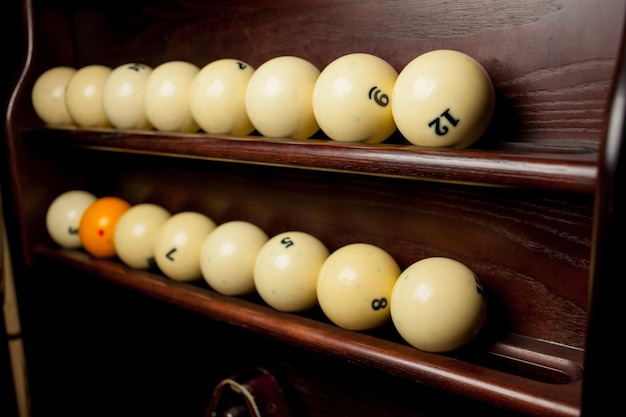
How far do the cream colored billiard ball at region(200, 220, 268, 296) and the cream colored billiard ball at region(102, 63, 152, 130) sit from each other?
0.44 metres

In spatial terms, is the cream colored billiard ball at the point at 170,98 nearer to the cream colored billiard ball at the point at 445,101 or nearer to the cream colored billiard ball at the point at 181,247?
the cream colored billiard ball at the point at 181,247

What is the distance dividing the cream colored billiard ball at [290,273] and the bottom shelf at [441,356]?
40 millimetres

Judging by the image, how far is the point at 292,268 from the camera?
55.5 inches

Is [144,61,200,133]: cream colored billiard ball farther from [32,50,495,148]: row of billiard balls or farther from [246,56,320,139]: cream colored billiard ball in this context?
[246,56,320,139]: cream colored billiard ball

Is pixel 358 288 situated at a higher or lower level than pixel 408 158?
lower

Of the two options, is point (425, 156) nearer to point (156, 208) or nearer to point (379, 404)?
point (379, 404)

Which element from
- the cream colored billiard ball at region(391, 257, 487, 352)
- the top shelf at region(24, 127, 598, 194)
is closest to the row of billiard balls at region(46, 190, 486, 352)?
the cream colored billiard ball at region(391, 257, 487, 352)

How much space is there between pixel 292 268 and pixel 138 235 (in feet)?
1.87

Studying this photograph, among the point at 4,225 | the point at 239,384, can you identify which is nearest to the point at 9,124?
the point at 4,225

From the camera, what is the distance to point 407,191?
148 centimetres

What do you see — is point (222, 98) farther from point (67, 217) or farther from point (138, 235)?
point (67, 217)

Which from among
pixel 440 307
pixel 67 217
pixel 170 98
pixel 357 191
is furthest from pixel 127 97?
pixel 440 307

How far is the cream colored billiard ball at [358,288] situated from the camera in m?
1.31

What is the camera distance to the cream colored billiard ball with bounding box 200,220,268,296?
1.52 m
